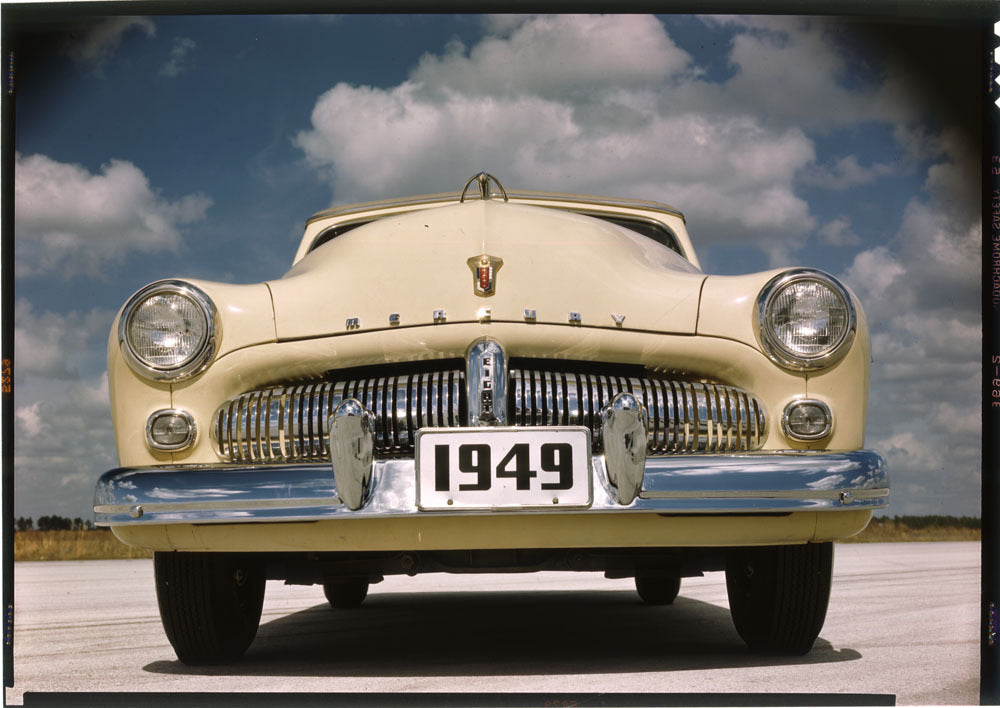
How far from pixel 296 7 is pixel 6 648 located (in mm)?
2067

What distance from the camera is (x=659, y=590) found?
5500 mm

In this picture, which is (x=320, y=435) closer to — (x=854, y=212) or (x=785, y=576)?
(x=785, y=576)

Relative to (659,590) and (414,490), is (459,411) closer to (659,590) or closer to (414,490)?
(414,490)

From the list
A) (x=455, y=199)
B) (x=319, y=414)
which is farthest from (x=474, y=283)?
(x=455, y=199)

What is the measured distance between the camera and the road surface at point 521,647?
2.90m

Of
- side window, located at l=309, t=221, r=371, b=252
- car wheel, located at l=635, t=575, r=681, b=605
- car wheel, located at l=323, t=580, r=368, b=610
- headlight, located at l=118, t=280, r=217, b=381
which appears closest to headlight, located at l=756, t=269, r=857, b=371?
headlight, located at l=118, t=280, r=217, b=381

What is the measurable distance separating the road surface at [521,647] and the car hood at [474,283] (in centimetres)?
100

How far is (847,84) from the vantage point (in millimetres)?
3432

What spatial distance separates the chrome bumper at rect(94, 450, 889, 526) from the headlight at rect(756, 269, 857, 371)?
1.03 ft

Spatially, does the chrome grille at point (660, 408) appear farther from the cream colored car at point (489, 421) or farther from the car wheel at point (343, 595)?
the car wheel at point (343, 595)

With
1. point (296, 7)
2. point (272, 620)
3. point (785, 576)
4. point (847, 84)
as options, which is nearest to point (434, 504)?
point (785, 576)

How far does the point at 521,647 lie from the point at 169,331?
1591mm

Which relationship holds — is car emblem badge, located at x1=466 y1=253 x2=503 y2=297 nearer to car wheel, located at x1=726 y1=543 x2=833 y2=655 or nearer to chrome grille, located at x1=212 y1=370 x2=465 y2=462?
chrome grille, located at x1=212 y1=370 x2=465 y2=462

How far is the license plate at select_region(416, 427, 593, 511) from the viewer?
8.79 feet
